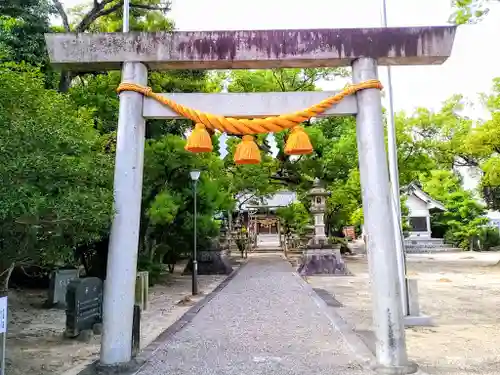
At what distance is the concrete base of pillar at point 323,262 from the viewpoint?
17578 mm

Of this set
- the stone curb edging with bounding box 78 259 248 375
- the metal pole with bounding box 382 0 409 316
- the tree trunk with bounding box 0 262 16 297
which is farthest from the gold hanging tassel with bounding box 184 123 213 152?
the metal pole with bounding box 382 0 409 316

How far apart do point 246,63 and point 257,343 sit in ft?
14.1

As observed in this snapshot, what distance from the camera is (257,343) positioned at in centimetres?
638

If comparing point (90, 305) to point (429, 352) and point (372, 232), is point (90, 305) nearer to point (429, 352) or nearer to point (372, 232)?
point (372, 232)

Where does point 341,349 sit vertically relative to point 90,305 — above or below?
below

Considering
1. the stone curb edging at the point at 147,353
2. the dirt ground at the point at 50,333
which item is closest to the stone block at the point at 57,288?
the dirt ground at the point at 50,333

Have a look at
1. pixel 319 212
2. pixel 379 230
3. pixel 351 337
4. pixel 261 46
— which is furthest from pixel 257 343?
pixel 319 212

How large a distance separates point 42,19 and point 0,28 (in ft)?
7.37

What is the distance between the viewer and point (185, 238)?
16.1 meters

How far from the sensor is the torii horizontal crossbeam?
524cm

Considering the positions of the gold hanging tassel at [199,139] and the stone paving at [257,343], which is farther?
the gold hanging tassel at [199,139]

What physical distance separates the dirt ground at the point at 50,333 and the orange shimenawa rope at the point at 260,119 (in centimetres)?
357

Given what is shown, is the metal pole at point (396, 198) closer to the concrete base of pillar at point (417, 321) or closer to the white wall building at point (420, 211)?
the concrete base of pillar at point (417, 321)

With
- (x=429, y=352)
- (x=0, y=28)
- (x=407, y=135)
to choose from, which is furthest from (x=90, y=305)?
(x=407, y=135)
